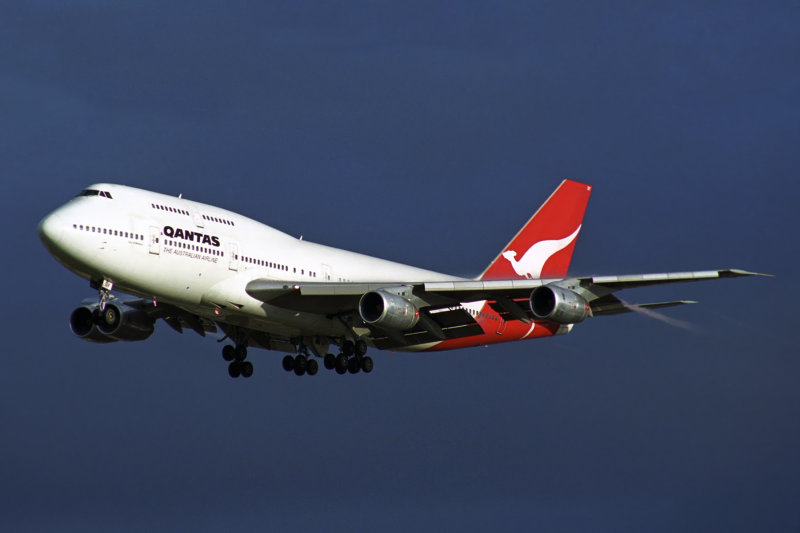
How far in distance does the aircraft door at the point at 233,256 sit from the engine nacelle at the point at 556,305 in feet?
37.0

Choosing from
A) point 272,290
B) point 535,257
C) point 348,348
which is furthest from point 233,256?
point 535,257

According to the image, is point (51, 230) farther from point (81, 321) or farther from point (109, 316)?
point (81, 321)

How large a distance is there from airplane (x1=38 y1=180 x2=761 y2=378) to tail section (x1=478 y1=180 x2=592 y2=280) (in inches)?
164

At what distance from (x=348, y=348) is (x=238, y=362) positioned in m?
5.33

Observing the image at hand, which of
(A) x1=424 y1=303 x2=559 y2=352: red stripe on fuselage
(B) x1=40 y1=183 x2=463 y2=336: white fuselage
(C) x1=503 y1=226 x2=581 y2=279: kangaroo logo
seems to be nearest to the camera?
(B) x1=40 y1=183 x2=463 y2=336: white fuselage

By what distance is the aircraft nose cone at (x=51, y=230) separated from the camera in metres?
40.0

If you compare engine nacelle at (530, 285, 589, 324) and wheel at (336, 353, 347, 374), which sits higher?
engine nacelle at (530, 285, 589, 324)

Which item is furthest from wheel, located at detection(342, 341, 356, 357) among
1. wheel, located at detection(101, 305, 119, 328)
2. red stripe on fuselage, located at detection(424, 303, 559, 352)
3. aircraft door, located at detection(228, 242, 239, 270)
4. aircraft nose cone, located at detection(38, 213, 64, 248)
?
aircraft nose cone, located at detection(38, 213, 64, 248)

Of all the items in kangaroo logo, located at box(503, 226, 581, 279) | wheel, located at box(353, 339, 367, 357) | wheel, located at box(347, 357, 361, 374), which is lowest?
wheel, located at box(347, 357, 361, 374)

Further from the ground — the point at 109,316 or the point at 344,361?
the point at 344,361

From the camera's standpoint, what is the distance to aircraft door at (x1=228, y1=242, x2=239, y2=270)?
44188mm

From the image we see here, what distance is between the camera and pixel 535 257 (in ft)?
196

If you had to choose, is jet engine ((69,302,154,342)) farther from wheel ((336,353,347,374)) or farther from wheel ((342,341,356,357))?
wheel ((342,341,356,357))

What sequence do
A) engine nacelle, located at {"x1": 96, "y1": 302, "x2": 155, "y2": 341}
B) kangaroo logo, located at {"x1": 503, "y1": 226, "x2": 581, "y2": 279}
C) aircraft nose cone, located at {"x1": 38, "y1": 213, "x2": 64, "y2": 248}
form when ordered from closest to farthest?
aircraft nose cone, located at {"x1": 38, "y1": 213, "x2": 64, "y2": 248} → engine nacelle, located at {"x1": 96, "y1": 302, "x2": 155, "y2": 341} → kangaroo logo, located at {"x1": 503, "y1": 226, "x2": 581, "y2": 279}
